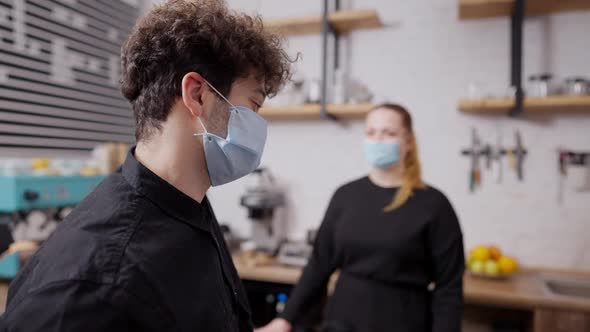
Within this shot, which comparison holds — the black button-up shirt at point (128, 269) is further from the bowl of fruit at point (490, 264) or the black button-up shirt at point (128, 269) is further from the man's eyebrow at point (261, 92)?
the bowl of fruit at point (490, 264)

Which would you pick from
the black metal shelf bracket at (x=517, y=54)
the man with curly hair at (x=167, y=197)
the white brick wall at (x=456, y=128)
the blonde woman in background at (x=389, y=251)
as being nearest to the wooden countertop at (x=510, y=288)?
the white brick wall at (x=456, y=128)

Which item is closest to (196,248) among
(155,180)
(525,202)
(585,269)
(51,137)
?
(155,180)

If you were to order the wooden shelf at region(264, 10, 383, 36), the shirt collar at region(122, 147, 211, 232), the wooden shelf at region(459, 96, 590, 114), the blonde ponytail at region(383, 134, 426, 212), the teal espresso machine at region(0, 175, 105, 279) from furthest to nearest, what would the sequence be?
the wooden shelf at region(264, 10, 383, 36) < the wooden shelf at region(459, 96, 590, 114) < the teal espresso machine at region(0, 175, 105, 279) < the blonde ponytail at region(383, 134, 426, 212) < the shirt collar at region(122, 147, 211, 232)

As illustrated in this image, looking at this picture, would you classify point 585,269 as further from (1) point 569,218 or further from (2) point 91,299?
(2) point 91,299

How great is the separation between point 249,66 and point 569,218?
2202 millimetres

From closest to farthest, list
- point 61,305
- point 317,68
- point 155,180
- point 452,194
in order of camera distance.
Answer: point 61,305 < point 155,180 < point 452,194 < point 317,68

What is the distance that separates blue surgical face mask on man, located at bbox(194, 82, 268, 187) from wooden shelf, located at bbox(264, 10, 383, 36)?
1.54m

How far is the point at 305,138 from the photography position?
2.71m

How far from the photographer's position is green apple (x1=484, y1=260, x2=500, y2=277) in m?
2.00

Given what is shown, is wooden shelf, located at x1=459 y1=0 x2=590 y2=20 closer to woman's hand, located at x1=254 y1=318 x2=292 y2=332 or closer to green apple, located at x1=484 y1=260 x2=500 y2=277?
green apple, located at x1=484 y1=260 x2=500 y2=277

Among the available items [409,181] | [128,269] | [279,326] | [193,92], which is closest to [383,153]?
[409,181]

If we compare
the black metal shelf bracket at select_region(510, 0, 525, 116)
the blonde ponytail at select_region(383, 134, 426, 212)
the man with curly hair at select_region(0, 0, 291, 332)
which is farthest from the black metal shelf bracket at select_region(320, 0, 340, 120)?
the man with curly hair at select_region(0, 0, 291, 332)

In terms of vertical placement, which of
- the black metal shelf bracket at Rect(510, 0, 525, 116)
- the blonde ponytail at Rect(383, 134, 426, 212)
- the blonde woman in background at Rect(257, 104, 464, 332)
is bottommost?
the blonde woman in background at Rect(257, 104, 464, 332)

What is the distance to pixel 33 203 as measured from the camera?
1.70 meters
